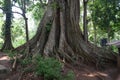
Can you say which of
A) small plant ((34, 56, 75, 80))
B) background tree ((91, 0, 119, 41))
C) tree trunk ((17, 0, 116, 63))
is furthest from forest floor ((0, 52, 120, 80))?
background tree ((91, 0, 119, 41))

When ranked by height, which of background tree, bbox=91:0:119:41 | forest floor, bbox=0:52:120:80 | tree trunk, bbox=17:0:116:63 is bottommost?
forest floor, bbox=0:52:120:80

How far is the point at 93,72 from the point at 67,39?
2.00 meters

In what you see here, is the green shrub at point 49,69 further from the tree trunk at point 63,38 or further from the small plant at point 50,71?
the tree trunk at point 63,38

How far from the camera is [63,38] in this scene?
10383mm

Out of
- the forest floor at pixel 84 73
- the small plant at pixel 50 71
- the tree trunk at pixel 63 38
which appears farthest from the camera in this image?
the tree trunk at pixel 63 38

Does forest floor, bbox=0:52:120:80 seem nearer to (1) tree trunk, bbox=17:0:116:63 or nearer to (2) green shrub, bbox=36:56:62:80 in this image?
(2) green shrub, bbox=36:56:62:80

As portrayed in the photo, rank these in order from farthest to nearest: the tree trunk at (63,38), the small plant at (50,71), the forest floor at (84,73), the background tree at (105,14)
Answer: the background tree at (105,14)
the tree trunk at (63,38)
the forest floor at (84,73)
the small plant at (50,71)

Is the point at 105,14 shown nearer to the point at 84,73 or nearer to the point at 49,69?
the point at 84,73

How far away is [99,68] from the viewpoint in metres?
10.6

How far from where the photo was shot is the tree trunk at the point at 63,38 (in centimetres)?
995

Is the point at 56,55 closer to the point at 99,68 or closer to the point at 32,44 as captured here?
the point at 32,44

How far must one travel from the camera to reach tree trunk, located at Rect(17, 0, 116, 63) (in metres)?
9.95

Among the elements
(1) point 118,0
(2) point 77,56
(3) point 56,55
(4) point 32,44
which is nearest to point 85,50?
(2) point 77,56

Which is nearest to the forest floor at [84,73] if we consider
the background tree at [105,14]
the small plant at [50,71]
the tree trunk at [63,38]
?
the small plant at [50,71]
